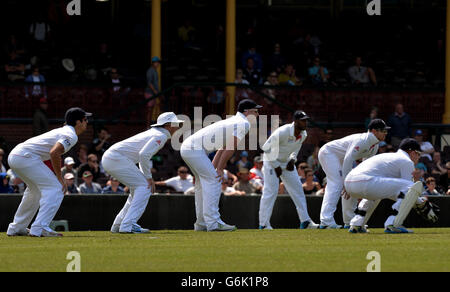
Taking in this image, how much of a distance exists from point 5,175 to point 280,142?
18.1 ft

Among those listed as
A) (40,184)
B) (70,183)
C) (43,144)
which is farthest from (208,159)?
(70,183)

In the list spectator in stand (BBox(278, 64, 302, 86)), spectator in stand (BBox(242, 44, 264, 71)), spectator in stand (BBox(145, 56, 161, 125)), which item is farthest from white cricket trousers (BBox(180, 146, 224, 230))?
spectator in stand (BBox(242, 44, 264, 71))

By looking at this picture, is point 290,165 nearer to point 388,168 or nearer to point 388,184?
point 388,168

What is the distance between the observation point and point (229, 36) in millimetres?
26375

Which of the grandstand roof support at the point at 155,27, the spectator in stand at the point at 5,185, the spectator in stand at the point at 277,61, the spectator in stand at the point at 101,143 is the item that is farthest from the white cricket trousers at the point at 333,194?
the spectator in stand at the point at 277,61

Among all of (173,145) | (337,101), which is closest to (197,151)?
(173,145)

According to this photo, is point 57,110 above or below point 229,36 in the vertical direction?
below

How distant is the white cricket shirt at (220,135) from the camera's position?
15695 mm

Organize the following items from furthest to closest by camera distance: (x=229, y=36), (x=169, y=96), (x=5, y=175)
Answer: (x=229, y=36) < (x=169, y=96) < (x=5, y=175)

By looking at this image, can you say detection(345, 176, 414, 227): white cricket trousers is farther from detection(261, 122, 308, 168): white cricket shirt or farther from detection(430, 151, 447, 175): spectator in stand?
detection(430, 151, 447, 175): spectator in stand

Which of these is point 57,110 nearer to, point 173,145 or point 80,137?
point 80,137

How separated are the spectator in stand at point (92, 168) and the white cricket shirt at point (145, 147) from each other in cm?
557

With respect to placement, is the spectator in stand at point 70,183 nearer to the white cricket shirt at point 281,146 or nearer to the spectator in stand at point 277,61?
the white cricket shirt at point 281,146

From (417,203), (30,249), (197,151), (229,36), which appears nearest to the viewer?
(30,249)
